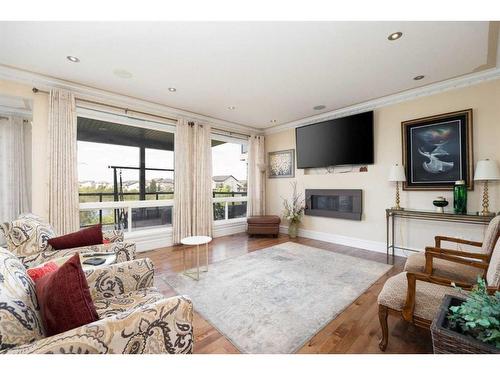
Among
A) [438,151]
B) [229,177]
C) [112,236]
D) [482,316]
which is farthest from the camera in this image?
[229,177]

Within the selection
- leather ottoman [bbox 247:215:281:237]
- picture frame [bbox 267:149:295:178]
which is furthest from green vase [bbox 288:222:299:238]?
picture frame [bbox 267:149:295:178]

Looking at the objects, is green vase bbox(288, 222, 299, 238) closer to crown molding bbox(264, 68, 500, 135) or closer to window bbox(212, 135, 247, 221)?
window bbox(212, 135, 247, 221)

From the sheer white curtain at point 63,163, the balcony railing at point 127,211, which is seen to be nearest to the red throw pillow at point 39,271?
the sheer white curtain at point 63,163

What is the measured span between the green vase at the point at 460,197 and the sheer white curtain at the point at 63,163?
518cm

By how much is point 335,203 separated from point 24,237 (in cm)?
438

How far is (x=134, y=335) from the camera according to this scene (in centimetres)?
88

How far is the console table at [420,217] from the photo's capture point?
8.91 ft

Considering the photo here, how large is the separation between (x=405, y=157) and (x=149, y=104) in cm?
427

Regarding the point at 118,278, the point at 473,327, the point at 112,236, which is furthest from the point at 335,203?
the point at 118,278

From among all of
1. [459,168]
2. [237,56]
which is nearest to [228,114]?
[237,56]

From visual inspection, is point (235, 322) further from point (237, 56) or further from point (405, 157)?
point (405, 157)

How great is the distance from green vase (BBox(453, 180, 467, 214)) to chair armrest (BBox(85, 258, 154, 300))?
12.0ft

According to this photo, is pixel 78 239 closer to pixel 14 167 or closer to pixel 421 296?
pixel 421 296

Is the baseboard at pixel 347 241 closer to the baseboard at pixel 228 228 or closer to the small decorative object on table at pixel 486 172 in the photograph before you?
the small decorative object on table at pixel 486 172
